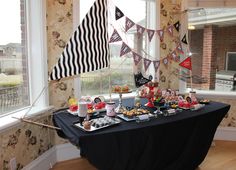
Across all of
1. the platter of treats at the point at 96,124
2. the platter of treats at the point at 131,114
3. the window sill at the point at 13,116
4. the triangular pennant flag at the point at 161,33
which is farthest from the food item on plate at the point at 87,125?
the triangular pennant flag at the point at 161,33

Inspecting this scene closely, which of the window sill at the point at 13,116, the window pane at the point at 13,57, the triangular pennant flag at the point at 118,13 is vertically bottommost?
the window sill at the point at 13,116

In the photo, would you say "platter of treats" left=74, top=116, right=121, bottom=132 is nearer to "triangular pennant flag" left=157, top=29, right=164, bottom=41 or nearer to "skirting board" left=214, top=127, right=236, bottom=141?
"triangular pennant flag" left=157, top=29, right=164, bottom=41

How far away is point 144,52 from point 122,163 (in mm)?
1958

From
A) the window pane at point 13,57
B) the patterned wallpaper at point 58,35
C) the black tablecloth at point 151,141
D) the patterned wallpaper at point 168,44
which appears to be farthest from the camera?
the patterned wallpaper at point 168,44

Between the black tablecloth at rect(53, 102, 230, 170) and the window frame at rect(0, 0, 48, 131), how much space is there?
370 mm

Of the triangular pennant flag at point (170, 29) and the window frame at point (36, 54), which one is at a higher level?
the triangular pennant flag at point (170, 29)

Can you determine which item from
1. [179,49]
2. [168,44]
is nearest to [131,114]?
[179,49]

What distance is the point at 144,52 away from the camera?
3.46 meters

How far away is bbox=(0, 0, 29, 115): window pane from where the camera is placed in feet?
7.43

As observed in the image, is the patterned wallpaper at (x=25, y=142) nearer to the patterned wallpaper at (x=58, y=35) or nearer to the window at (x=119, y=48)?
the patterned wallpaper at (x=58, y=35)

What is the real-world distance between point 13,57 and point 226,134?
3.17 m

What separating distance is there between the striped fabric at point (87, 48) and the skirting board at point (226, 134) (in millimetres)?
2450

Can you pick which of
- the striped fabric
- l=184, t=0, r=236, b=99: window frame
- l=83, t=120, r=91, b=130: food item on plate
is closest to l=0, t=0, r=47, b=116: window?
the striped fabric

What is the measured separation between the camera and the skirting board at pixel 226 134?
3.53m
